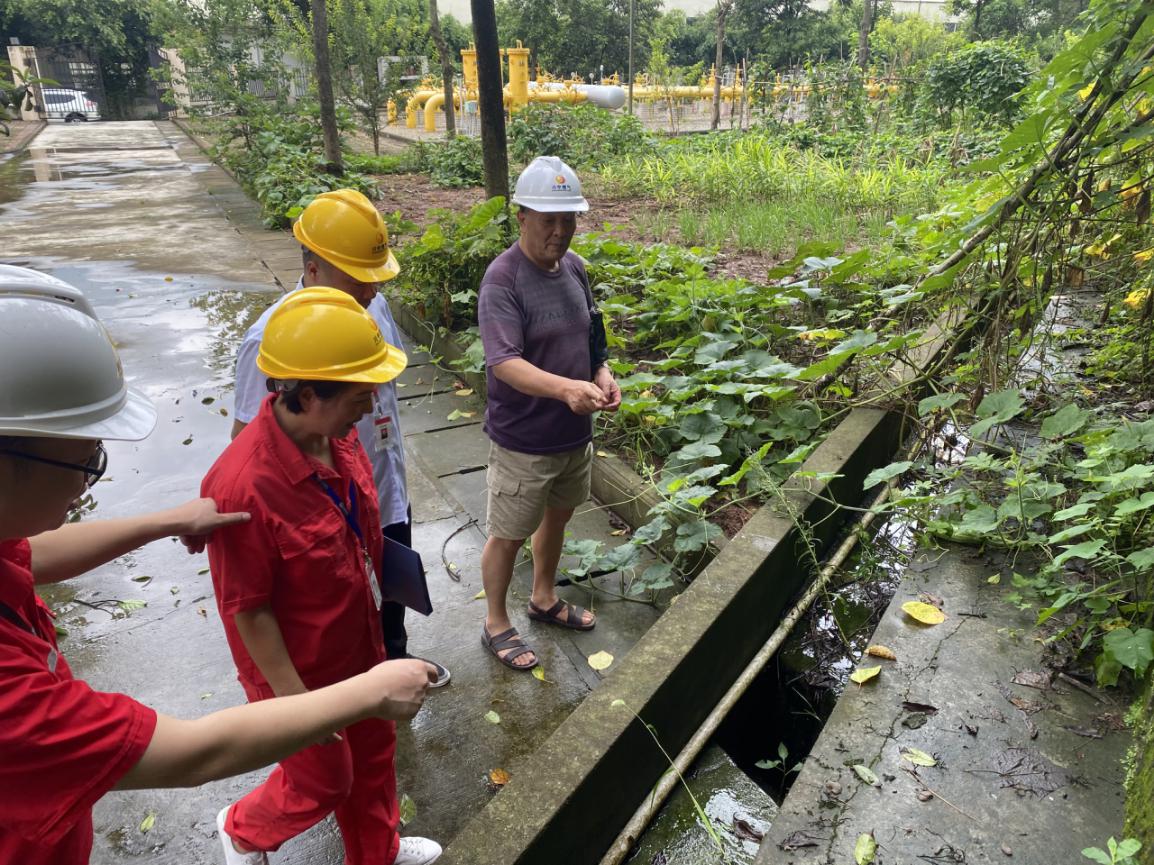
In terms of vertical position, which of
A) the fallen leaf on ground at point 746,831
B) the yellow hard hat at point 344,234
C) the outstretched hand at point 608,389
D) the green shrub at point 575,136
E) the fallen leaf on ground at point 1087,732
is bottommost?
the fallen leaf on ground at point 746,831

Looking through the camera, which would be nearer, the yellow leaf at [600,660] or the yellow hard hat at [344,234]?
the yellow hard hat at [344,234]

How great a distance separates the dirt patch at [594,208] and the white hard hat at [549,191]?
360 centimetres

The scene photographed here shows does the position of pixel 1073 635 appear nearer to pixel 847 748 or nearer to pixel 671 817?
pixel 847 748

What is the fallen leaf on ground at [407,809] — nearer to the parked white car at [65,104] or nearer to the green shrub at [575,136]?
the green shrub at [575,136]

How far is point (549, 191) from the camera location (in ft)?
7.38

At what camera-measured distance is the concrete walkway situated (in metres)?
2.16

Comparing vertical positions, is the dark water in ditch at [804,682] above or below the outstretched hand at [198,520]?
below

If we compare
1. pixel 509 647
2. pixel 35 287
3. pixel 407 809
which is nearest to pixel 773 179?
pixel 509 647

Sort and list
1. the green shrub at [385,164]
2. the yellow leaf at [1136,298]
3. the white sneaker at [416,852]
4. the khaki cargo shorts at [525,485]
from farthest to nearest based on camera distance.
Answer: the green shrub at [385,164] < the yellow leaf at [1136,298] < the khaki cargo shorts at [525,485] < the white sneaker at [416,852]

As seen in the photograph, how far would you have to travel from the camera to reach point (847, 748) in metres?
2.13

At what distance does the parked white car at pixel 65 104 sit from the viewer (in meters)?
31.3

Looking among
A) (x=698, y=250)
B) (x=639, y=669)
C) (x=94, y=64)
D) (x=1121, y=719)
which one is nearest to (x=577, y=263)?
(x=639, y=669)

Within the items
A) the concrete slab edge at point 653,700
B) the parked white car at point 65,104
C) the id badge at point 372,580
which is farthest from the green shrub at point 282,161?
the parked white car at point 65,104

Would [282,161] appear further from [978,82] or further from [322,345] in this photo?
[978,82]
